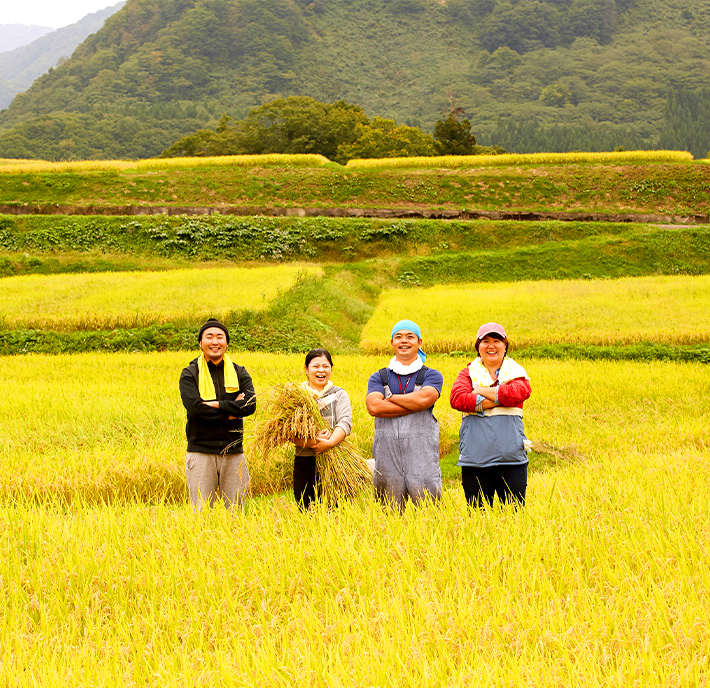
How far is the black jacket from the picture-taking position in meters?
5.42

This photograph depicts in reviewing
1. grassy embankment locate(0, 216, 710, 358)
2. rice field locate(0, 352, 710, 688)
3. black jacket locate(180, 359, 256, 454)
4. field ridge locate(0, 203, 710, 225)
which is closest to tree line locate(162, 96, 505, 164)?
field ridge locate(0, 203, 710, 225)

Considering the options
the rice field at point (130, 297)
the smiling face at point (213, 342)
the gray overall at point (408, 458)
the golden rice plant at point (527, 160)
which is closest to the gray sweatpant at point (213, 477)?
the smiling face at point (213, 342)

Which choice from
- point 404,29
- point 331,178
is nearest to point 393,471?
point 331,178

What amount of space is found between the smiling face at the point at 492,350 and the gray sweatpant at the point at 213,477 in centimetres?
244

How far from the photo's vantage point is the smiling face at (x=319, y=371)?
5.35 metres

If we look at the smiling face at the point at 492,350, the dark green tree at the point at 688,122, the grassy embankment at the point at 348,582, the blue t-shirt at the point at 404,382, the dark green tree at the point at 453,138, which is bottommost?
the grassy embankment at the point at 348,582

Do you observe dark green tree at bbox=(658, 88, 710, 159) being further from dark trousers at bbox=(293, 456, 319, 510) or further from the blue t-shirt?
dark trousers at bbox=(293, 456, 319, 510)

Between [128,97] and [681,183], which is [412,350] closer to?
[681,183]

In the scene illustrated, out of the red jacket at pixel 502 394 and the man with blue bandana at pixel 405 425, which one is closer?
the red jacket at pixel 502 394

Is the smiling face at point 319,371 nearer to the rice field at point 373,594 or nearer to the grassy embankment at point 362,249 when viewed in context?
the rice field at point 373,594

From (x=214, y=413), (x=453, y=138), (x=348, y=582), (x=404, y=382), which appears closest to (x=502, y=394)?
(x=404, y=382)

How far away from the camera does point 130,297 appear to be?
1959 cm

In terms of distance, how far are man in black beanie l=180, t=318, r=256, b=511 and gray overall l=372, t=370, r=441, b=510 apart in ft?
4.68

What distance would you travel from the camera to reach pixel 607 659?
7.18 ft
